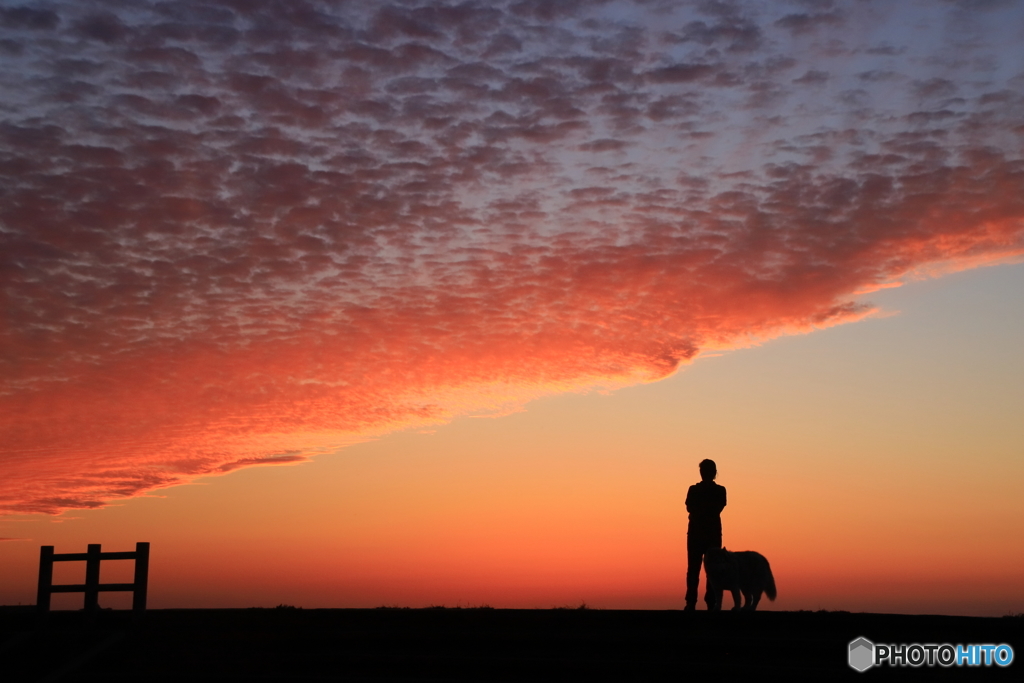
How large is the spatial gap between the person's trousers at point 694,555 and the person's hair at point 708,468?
3.95ft

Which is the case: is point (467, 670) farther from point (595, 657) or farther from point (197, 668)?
point (197, 668)

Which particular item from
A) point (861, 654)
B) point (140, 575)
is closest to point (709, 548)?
point (861, 654)

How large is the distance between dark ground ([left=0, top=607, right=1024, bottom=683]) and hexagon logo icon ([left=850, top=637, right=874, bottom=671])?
0.54ft

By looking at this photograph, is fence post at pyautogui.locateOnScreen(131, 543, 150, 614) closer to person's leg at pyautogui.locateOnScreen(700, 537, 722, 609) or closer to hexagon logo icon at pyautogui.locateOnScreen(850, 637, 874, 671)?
person's leg at pyautogui.locateOnScreen(700, 537, 722, 609)

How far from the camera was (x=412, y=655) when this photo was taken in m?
13.9

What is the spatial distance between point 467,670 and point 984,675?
20.8ft

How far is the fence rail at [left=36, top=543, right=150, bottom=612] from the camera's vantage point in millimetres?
19750

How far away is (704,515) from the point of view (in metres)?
18.9

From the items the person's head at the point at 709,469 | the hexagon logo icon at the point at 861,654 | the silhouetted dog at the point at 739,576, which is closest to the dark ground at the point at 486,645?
the hexagon logo icon at the point at 861,654

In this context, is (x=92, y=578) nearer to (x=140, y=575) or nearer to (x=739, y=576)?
(x=140, y=575)

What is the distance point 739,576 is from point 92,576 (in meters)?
13.1

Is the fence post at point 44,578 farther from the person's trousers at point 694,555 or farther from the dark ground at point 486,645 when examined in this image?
the person's trousers at point 694,555

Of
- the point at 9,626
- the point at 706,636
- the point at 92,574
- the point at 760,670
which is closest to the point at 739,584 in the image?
the point at 706,636

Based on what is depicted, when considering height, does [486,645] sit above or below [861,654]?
below
